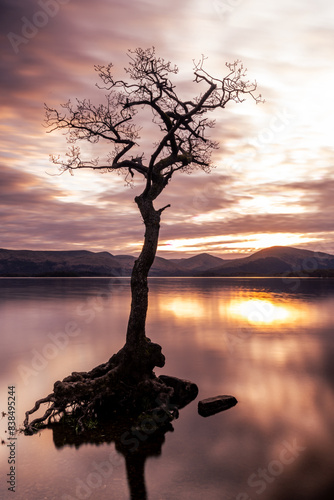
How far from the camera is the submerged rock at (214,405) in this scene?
15930 millimetres

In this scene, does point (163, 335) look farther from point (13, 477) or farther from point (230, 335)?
point (13, 477)

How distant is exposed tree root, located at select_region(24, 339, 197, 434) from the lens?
48.2ft

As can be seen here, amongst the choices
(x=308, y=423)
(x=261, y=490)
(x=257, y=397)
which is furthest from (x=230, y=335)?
(x=261, y=490)

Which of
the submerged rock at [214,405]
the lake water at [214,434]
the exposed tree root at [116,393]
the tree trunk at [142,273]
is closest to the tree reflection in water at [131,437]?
the lake water at [214,434]

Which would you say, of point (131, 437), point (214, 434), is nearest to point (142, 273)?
point (131, 437)

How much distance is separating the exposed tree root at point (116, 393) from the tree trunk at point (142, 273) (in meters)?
0.60

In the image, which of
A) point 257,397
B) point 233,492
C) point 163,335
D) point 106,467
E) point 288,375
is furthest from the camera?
point 163,335

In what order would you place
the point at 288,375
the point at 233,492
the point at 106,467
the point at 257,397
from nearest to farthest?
the point at 233,492
the point at 106,467
the point at 257,397
the point at 288,375

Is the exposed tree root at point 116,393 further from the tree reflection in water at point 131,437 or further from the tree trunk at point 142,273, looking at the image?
the tree trunk at point 142,273

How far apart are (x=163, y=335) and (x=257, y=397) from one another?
21060mm

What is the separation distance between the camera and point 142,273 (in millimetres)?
17719

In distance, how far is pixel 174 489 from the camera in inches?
405

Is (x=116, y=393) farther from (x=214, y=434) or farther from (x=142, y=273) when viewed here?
(x=142, y=273)

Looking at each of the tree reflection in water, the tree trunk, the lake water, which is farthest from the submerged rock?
the tree trunk
